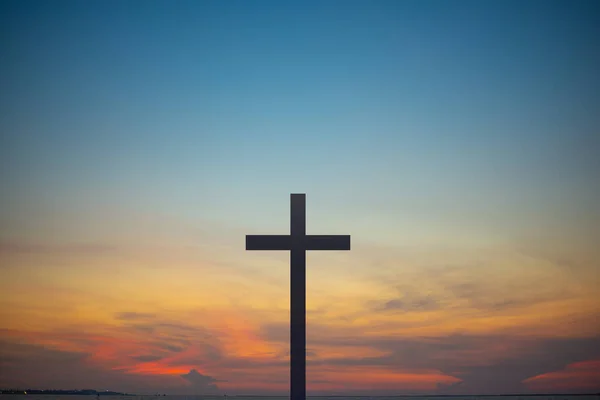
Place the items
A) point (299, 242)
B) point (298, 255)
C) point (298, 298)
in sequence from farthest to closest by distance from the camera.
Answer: point (299, 242), point (298, 255), point (298, 298)

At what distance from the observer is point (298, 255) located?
25641 millimetres

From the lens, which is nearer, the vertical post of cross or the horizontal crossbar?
the vertical post of cross

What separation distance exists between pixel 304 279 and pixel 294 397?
3.37 meters

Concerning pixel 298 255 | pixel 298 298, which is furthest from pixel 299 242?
pixel 298 298

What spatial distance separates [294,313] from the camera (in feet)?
81.0

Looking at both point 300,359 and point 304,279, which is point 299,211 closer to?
point 304,279

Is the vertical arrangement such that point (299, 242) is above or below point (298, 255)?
above

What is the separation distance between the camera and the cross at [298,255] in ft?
79.8

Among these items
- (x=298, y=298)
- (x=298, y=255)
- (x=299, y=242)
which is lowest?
(x=298, y=298)

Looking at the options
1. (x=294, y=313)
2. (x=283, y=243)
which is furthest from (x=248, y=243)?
(x=294, y=313)

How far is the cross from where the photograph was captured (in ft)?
79.8

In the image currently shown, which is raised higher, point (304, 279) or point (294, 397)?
point (304, 279)

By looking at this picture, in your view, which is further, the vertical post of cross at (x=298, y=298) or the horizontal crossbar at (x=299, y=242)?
the horizontal crossbar at (x=299, y=242)

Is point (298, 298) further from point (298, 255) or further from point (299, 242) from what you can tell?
point (299, 242)
